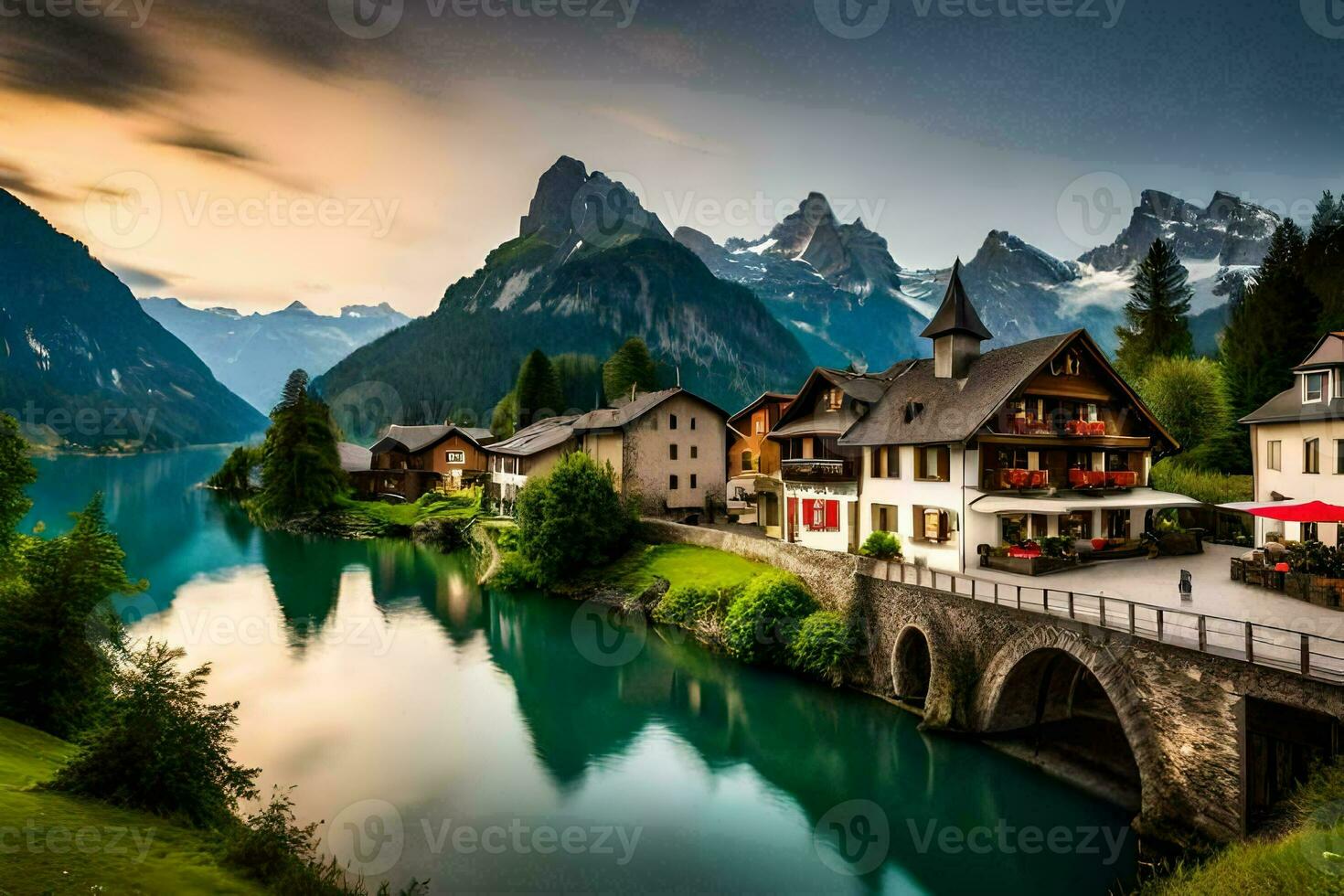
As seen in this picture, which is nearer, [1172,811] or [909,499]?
[1172,811]

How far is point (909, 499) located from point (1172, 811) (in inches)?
622

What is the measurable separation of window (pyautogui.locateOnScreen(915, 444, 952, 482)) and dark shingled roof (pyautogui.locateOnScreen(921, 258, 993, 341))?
5692 mm

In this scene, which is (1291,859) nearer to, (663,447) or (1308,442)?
(1308,442)

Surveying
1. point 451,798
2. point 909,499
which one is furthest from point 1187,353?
point 451,798

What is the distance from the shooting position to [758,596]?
99.0 feet

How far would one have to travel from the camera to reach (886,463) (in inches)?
1223

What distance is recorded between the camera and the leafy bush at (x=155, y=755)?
1280 centimetres

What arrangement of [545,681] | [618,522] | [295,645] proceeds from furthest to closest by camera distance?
[618,522] < [295,645] < [545,681]

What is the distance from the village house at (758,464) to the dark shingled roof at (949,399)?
7.51 metres

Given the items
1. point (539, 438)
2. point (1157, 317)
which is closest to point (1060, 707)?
point (1157, 317)

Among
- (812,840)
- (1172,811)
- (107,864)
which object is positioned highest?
(107,864)

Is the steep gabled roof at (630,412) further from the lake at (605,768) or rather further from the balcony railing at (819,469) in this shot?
the lake at (605,768)

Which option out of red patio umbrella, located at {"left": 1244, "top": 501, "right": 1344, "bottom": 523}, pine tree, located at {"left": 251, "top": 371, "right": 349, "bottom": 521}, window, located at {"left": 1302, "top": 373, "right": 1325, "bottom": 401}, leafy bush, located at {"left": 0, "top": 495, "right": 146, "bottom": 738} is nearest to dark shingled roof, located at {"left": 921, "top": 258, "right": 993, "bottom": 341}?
window, located at {"left": 1302, "top": 373, "right": 1325, "bottom": 401}

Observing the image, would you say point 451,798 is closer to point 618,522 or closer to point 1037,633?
point 1037,633
